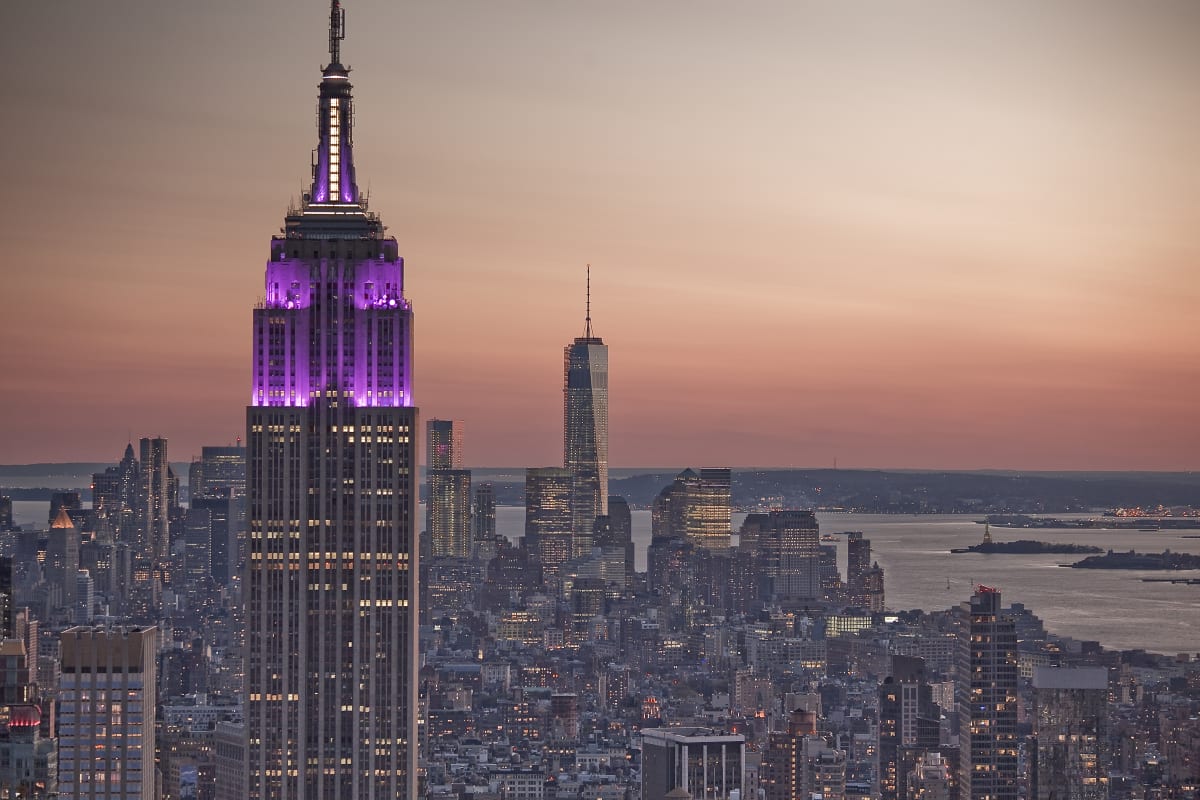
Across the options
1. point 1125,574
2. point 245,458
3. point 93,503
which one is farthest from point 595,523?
point 245,458

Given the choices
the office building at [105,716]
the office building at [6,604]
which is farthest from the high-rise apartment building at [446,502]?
the office building at [105,716]

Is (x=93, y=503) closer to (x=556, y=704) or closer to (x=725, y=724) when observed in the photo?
(x=556, y=704)

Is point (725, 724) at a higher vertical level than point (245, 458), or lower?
lower

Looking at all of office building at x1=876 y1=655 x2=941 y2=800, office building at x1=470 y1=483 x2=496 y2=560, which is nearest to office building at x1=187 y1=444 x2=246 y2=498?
office building at x1=876 y1=655 x2=941 y2=800

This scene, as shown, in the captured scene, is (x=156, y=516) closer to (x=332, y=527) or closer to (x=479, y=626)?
(x=479, y=626)

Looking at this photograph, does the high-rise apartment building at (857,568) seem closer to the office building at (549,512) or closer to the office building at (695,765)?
the office building at (549,512)

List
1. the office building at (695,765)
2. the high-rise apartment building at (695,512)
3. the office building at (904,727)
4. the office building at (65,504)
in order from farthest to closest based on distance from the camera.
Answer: the high-rise apartment building at (695,512) → the office building at (65,504) → the office building at (695,765) → the office building at (904,727)

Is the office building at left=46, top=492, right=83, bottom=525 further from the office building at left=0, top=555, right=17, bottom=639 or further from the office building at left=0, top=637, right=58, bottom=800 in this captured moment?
the office building at left=0, top=637, right=58, bottom=800
